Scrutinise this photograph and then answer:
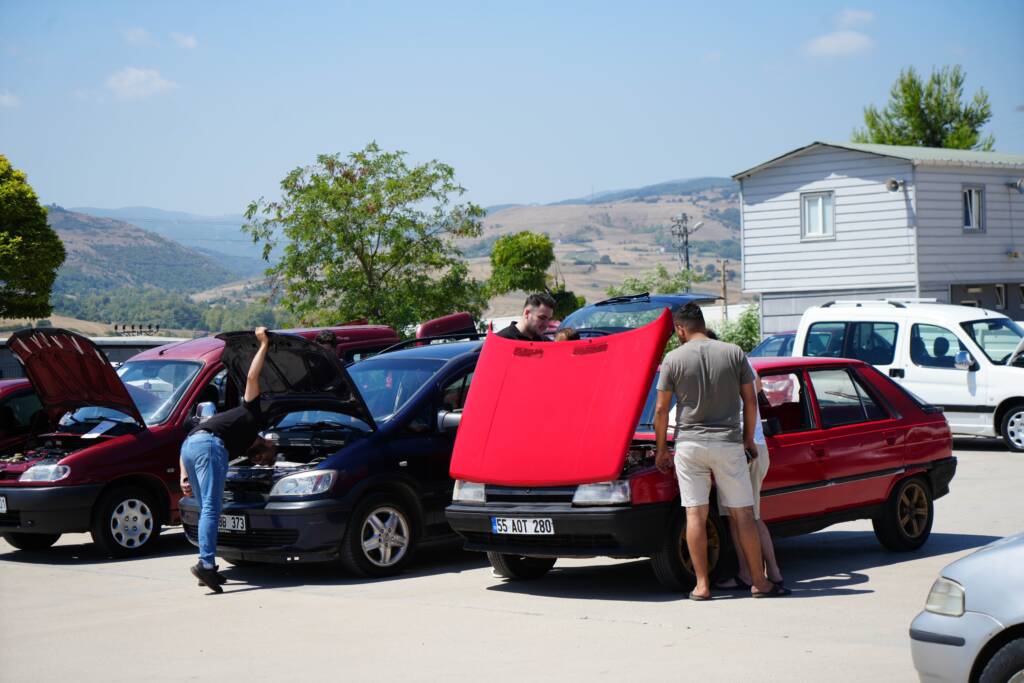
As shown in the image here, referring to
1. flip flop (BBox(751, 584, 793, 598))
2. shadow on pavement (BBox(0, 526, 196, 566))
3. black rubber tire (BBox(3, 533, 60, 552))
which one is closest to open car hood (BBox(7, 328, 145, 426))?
shadow on pavement (BBox(0, 526, 196, 566))

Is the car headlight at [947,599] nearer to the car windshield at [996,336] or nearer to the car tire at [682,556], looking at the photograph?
the car tire at [682,556]

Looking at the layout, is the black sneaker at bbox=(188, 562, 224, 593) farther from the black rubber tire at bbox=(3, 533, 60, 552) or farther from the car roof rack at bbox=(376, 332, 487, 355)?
the black rubber tire at bbox=(3, 533, 60, 552)

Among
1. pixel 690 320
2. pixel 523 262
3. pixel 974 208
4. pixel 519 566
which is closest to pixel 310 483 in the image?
pixel 519 566

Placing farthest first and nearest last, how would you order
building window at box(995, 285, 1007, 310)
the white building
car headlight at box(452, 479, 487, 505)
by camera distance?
building window at box(995, 285, 1007, 310) → the white building → car headlight at box(452, 479, 487, 505)

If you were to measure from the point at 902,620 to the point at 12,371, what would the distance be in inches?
1301

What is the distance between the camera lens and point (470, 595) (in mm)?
9742

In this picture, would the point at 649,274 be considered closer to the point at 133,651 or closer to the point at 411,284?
the point at 411,284

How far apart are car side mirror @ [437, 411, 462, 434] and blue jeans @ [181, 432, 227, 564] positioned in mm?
1731

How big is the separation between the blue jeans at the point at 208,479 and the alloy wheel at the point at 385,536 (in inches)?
45.9

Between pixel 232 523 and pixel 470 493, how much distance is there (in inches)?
86.1

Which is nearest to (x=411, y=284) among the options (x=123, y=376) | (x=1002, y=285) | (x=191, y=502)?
(x=1002, y=285)

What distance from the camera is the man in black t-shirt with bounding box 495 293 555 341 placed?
10.4 m

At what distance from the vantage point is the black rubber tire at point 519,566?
33.1 ft

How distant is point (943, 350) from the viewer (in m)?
19.2
